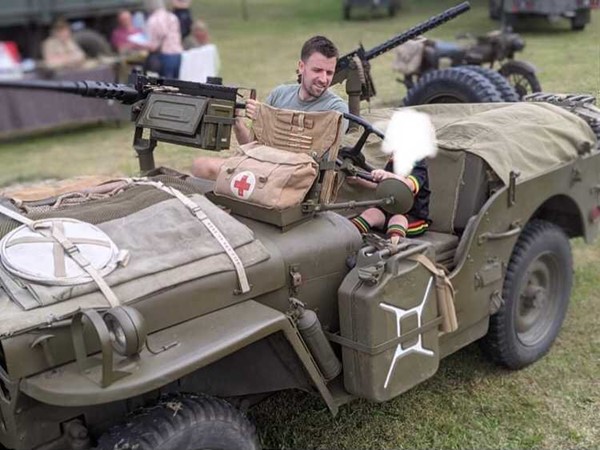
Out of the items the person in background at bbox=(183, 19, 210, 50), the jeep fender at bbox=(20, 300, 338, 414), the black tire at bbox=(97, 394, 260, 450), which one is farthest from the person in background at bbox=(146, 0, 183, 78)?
the black tire at bbox=(97, 394, 260, 450)

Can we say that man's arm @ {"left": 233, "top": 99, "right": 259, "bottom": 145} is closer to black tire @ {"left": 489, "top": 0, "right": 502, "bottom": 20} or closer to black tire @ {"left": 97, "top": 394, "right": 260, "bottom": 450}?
black tire @ {"left": 97, "top": 394, "right": 260, "bottom": 450}

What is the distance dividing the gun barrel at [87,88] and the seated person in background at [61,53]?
7752mm

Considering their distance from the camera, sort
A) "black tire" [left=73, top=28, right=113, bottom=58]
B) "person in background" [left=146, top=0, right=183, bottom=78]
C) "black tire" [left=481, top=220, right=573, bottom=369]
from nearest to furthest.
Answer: "black tire" [left=481, top=220, right=573, bottom=369] → "person in background" [left=146, top=0, right=183, bottom=78] → "black tire" [left=73, top=28, right=113, bottom=58]

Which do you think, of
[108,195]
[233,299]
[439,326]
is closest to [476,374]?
[439,326]

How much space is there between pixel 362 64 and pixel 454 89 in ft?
3.47

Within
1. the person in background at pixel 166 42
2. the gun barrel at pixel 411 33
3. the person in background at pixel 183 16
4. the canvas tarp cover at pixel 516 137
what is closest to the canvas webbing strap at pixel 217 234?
the canvas tarp cover at pixel 516 137

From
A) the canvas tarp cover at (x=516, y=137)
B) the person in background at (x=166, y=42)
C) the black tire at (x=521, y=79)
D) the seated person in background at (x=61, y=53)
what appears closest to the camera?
the canvas tarp cover at (x=516, y=137)

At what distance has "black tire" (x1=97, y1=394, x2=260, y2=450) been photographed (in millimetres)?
2488

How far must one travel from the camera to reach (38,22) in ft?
42.5

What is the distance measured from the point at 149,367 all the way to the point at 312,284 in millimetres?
871

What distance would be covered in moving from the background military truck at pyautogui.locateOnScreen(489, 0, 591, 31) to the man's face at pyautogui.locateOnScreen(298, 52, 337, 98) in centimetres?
171

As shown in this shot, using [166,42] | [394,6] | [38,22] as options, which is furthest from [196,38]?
[394,6]

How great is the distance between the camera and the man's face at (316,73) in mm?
3543

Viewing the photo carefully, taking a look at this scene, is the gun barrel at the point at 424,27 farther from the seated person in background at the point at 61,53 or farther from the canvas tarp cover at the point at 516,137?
the seated person in background at the point at 61,53
